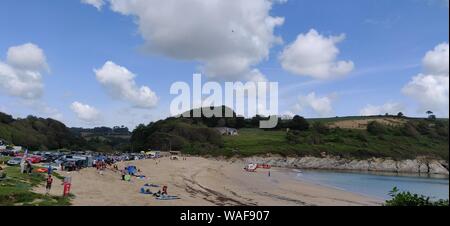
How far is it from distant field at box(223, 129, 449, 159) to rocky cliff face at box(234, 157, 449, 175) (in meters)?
2.93

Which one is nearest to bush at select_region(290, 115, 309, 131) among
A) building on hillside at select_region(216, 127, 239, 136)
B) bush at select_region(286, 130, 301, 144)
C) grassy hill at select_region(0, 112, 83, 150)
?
bush at select_region(286, 130, 301, 144)

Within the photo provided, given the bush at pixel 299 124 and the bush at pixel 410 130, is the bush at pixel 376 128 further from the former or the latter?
the bush at pixel 299 124

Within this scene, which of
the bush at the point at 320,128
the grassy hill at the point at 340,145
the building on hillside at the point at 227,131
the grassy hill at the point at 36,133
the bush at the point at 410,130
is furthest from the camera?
the bush at the point at 320,128

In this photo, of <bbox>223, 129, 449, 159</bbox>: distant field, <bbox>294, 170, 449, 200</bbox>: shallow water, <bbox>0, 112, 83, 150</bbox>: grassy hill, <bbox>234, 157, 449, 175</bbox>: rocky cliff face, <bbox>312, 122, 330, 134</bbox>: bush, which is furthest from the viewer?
<bbox>312, 122, 330, 134</bbox>: bush

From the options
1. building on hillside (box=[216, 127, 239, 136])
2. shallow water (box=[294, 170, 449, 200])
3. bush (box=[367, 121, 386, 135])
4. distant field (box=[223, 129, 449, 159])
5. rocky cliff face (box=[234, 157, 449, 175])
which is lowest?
shallow water (box=[294, 170, 449, 200])

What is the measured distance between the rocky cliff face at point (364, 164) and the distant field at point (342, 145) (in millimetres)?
2925

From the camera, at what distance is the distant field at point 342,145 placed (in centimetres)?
14462

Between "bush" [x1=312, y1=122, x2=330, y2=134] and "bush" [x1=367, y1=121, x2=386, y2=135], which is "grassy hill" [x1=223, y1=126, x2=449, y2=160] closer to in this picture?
"bush" [x1=367, y1=121, x2=386, y2=135]

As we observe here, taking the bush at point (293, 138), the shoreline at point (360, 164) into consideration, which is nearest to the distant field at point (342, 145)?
the bush at point (293, 138)

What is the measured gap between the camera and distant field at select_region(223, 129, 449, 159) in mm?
144625

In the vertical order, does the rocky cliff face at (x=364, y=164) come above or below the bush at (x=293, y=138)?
below

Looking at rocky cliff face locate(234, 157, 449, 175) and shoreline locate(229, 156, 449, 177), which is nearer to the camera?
shoreline locate(229, 156, 449, 177)

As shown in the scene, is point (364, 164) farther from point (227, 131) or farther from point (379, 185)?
point (379, 185)

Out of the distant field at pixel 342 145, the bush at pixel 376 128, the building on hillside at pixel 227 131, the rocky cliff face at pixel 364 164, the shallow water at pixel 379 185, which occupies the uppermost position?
the bush at pixel 376 128
